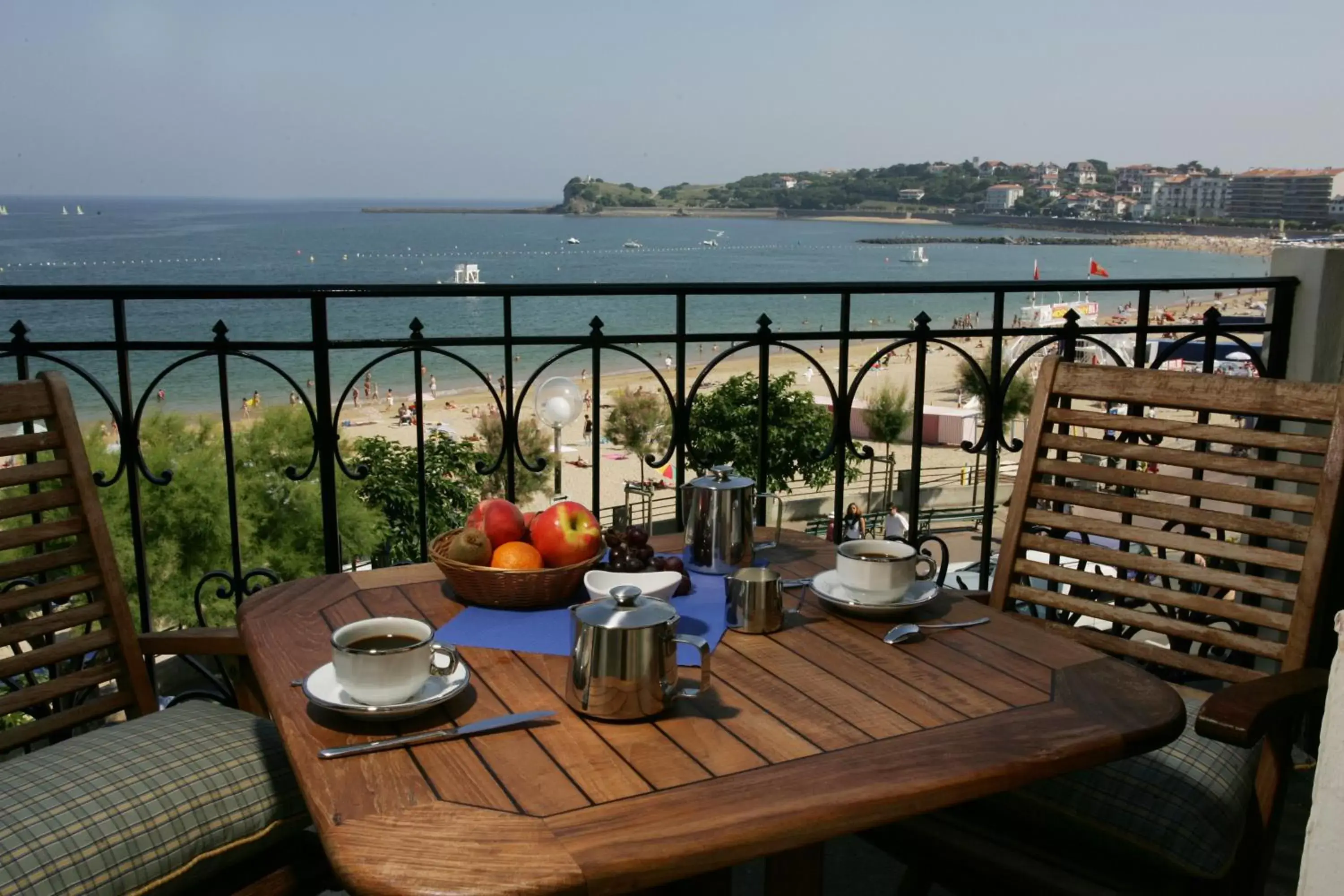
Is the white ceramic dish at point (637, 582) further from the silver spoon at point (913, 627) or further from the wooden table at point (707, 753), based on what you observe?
the silver spoon at point (913, 627)

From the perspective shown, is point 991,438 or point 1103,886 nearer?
point 1103,886

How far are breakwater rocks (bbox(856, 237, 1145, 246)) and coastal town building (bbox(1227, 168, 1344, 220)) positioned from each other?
61.4ft

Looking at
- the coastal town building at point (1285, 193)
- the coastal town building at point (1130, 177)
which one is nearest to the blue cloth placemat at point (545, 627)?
the coastal town building at point (1285, 193)

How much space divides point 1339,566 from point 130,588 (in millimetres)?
21590

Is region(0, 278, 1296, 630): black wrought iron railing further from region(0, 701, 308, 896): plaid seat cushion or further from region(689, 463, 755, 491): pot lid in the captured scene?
region(0, 701, 308, 896): plaid seat cushion

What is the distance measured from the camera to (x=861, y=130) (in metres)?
127

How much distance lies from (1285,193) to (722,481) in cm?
6721

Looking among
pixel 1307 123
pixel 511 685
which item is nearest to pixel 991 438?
pixel 511 685

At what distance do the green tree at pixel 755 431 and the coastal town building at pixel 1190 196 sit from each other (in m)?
80.0

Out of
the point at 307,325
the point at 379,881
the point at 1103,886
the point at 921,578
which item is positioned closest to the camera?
the point at 379,881

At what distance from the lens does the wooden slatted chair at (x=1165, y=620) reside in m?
1.62

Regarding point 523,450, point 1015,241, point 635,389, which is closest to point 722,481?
point 523,450

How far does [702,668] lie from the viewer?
1.29 meters

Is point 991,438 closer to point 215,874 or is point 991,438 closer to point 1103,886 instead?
point 1103,886
